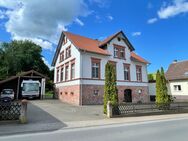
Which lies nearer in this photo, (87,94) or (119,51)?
(87,94)

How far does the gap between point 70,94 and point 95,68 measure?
4.88 meters

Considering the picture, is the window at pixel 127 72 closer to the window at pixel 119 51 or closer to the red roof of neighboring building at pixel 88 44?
the window at pixel 119 51

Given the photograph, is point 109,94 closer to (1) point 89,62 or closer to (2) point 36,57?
(1) point 89,62

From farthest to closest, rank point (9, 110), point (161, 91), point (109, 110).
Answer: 1. point (161, 91)
2. point (109, 110)
3. point (9, 110)

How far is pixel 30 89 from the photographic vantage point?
2825 centimetres

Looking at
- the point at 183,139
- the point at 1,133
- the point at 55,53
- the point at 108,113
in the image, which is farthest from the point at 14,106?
the point at 55,53

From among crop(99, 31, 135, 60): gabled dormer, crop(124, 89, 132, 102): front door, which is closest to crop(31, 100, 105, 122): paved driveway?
crop(124, 89, 132, 102): front door

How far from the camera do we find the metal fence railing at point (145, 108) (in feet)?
46.7

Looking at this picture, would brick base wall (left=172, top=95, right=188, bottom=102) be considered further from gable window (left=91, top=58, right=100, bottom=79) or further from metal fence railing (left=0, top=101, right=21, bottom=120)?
metal fence railing (left=0, top=101, right=21, bottom=120)

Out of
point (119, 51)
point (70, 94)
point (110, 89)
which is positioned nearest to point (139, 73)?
point (119, 51)

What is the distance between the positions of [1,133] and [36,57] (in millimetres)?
43000

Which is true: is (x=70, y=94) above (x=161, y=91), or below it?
below

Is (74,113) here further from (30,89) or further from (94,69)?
(30,89)

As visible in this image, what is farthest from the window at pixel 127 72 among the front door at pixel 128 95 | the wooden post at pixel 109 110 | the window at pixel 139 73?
the wooden post at pixel 109 110
